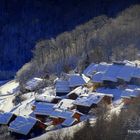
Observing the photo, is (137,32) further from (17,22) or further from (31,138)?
(17,22)

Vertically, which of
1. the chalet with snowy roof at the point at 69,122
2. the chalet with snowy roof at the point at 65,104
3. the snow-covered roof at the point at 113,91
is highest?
the snow-covered roof at the point at 113,91

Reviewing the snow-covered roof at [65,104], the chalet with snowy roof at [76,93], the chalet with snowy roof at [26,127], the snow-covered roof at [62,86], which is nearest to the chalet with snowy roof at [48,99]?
the chalet with snowy roof at [76,93]

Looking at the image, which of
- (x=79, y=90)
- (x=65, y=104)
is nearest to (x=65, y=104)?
(x=65, y=104)

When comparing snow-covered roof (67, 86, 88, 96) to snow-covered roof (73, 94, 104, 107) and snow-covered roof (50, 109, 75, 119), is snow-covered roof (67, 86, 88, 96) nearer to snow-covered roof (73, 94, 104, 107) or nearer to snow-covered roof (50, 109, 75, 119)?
snow-covered roof (73, 94, 104, 107)

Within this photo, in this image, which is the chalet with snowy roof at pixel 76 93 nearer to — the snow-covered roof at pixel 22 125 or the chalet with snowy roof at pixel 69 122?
the chalet with snowy roof at pixel 69 122

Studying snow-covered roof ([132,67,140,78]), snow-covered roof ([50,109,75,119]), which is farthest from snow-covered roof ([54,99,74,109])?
snow-covered roof ([132,67,140,78])

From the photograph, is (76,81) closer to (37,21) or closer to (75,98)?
(75,98)

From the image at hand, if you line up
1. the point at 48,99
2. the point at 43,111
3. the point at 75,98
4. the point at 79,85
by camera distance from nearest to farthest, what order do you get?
the point at 43,111
the point at 75,98
the point at 48,99
the point at 79,85
